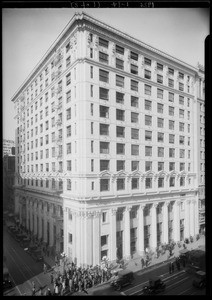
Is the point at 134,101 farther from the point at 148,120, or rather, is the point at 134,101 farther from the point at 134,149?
the point at 134,149

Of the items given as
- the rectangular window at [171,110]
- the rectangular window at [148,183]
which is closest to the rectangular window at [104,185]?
the rectangular window at [148,183]

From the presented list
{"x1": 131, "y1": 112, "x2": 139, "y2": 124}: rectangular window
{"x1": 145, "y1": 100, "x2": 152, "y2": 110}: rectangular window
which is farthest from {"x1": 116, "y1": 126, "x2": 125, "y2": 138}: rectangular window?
{"x1": 145, "y1": 100, "x2": 152, "y2": 110}: rectangular window

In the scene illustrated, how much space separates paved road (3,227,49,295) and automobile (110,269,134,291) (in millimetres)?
3845

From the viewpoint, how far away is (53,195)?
43.4 ft

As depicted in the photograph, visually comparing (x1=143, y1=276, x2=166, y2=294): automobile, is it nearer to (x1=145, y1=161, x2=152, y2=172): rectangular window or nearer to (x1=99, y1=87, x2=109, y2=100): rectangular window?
(x1=145, y1=161, x2=152, y2=172): rectangular window

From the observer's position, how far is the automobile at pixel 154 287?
37.5 feet

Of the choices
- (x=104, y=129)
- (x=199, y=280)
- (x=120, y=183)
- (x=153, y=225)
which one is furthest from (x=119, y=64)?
(x=199, y=280)

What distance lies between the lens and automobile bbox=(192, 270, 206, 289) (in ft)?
39.6

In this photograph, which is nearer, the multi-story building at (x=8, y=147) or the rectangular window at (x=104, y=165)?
the multi-story building at (x=8, y=147)

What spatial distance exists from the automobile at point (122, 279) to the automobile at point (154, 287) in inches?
35.1

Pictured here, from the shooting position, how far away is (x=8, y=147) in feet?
39.3

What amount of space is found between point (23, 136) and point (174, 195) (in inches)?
441

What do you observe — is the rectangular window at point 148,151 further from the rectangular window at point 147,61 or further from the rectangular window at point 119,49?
the rectangular window at point 119,49
